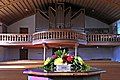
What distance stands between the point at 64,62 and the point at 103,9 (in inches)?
591

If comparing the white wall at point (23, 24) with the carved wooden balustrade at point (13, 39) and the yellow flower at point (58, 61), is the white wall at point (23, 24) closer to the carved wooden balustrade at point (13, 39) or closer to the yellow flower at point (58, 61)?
the carved wooden balustrade at point (13, 39)

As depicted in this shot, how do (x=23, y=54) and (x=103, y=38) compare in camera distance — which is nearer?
(x=103, y=38)

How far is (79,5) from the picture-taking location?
789 inches

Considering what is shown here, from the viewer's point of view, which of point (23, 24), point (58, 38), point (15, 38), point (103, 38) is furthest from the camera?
point (23, 24)

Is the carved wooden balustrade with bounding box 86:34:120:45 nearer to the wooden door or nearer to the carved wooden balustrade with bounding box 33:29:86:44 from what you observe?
the carved wooden balustrade with bounding box 33:29:86:44

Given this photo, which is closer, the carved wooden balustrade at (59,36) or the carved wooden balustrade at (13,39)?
the carved wooden balustrade at (59,36)

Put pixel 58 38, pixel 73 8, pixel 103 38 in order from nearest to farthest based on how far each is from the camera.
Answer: pixel 58 38 → pixel 103 38 → pixel 73 8

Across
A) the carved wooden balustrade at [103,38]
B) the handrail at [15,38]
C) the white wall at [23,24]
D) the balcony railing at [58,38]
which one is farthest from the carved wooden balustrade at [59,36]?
the white wall at [23,24]

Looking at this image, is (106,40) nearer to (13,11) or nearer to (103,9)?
(103,9)

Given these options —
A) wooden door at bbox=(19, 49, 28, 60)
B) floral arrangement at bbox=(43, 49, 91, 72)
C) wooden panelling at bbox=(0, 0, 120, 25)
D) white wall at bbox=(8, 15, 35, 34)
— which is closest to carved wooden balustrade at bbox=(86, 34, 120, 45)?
wooden panelling at bbox=(0, 0, 120, 25)

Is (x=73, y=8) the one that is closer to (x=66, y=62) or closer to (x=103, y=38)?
(x=103, y=38)

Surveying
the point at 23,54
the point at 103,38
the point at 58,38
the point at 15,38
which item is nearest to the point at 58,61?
the point at 58,38

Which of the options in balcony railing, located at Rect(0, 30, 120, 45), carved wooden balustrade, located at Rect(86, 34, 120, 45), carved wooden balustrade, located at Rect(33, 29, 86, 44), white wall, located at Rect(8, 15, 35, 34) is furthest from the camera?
white wall, located at Rect(8, 15, 35, 34)

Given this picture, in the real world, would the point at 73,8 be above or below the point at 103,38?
above
